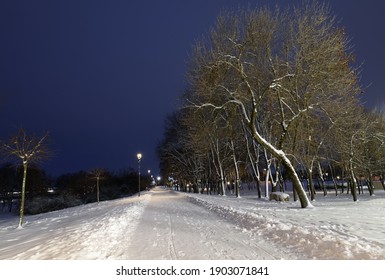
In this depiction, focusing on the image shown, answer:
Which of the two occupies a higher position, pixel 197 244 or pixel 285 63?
pixel 285 63

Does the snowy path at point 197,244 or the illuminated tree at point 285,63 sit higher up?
the illuminated tree at point 285,63

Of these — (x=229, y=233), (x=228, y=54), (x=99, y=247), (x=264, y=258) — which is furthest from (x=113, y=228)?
(x=228, y=54)

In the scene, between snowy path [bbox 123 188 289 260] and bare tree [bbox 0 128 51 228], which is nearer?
snowy path [bbox 123 188 289 260]

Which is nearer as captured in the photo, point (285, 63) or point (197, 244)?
point (197, 244)

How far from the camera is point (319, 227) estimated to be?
9.30 metres

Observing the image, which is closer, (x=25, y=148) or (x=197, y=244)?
(x=197, y=244)

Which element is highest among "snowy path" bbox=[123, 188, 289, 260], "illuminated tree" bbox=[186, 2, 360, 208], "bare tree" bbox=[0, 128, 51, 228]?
"illuminated tree" bbox=[186, 2, 360, 208]

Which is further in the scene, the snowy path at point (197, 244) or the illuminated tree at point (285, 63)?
the illuminated tree at point (285, 63)

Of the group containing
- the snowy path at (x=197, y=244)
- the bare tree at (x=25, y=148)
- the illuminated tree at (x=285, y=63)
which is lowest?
the snowy path at (x=197, y=244)

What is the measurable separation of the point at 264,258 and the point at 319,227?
11.0ft

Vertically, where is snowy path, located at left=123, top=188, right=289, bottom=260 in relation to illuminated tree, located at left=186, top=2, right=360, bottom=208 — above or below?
below

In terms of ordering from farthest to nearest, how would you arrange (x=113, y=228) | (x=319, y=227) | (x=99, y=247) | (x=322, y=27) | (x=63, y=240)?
(x=322, y=27) < (x=113, y=228) < (x=319, y=227) < (x=63, y=240) < (x=99, y=247)
